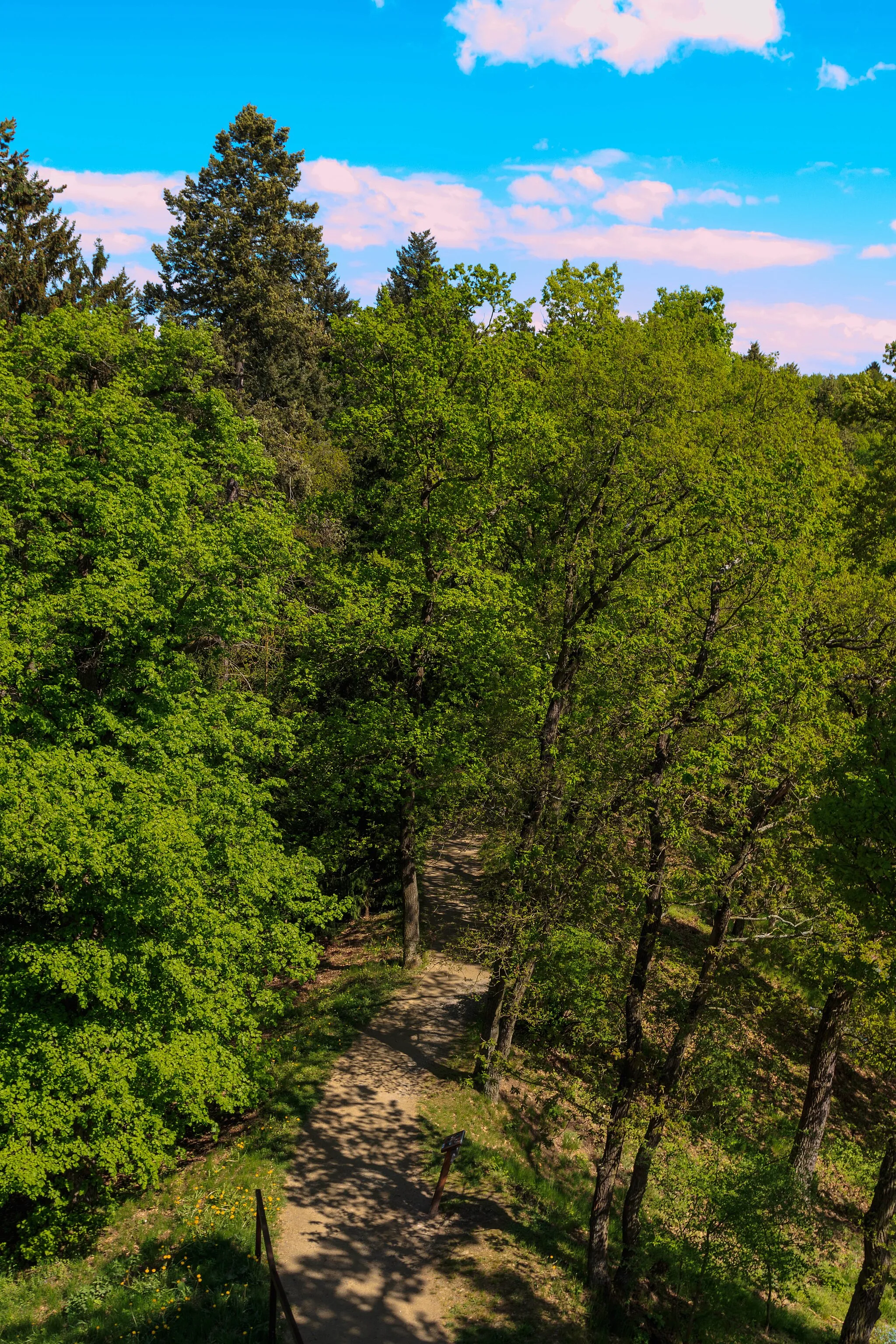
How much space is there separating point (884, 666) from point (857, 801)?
17.1ft

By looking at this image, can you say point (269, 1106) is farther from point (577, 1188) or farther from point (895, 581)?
point (895, 581)

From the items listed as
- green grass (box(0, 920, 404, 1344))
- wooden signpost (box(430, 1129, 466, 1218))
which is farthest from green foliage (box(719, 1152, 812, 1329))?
green grass (box(0, 920, 404, 1344))

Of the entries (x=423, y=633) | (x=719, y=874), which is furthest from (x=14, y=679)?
(x=719, y=874)

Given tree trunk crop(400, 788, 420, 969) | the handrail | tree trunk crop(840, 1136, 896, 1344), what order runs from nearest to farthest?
1. the handrail
2. tree trunk crop(840, 1136, 896, 1344)
3. tree trunk crop(400, 788, 420, 969)

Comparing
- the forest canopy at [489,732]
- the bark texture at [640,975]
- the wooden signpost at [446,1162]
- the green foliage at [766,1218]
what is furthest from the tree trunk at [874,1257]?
the wooden signpost at [446,1162]

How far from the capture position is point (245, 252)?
3309 cm

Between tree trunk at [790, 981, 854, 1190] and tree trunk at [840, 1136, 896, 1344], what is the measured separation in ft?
16.1

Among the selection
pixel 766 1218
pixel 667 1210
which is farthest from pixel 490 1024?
pixel 766 1218

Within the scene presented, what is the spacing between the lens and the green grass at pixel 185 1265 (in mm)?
10836

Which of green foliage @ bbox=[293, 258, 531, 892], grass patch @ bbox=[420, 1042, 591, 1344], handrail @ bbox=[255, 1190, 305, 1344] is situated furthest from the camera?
green foliage @ bbox=[293, 258, 531, 892]

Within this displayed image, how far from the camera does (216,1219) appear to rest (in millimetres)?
12766

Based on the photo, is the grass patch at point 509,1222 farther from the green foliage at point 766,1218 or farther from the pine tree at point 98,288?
the pine tree at point 98,288

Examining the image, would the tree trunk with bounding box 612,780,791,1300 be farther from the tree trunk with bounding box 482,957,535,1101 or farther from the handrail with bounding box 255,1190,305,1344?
the handrail with bounding box 255,1190,305,1344

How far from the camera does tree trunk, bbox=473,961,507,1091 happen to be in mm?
16562
